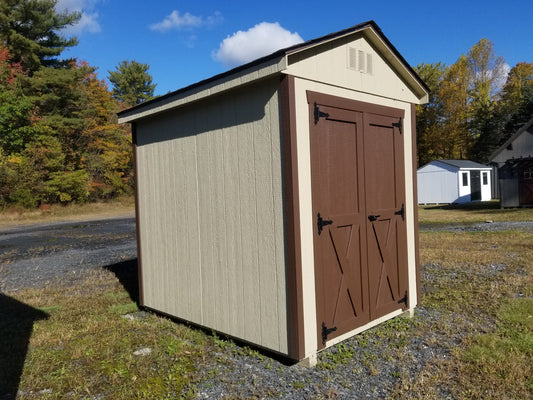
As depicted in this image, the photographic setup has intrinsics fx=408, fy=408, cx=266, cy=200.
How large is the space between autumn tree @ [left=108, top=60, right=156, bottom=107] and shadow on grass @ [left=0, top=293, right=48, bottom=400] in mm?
39776

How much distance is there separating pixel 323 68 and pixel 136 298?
4057 millimetres

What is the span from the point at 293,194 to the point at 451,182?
23.3m

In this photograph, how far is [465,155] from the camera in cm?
3631

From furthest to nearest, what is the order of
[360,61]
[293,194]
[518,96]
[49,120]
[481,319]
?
[518,96]
[49,120]
[481,319]
[360,61]
[293,194]

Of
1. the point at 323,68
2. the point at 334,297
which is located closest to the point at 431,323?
the point at 334,297

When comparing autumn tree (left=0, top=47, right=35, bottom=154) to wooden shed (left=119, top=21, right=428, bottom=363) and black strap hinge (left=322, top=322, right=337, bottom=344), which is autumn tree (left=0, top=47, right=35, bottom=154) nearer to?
wooden shed (left=119, top=21, right=428, bottom=363)

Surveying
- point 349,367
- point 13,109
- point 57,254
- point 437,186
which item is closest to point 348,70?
point 349,367

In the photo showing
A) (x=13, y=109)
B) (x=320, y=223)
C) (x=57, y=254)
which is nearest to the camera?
(x=320, y=223)

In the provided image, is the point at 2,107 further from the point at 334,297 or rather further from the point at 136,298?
the point at 334,297

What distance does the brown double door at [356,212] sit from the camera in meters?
3.50

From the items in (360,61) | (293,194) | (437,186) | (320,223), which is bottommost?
(320,223)

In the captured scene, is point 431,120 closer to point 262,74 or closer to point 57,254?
point 57,254

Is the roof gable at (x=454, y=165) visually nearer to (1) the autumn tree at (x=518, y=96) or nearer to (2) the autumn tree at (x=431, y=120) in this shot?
(1) the autumn tree at (x=518, y=96)

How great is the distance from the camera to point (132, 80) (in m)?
43.0
